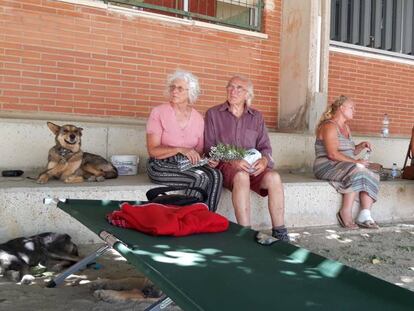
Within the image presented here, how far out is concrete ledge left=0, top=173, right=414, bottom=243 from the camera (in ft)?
13.1

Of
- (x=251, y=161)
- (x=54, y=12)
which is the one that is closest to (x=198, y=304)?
(x=251, y=161)

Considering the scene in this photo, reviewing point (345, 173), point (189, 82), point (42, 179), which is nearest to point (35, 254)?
point (42, 179)

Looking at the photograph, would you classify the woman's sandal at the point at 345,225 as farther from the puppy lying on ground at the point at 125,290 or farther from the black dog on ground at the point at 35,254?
the black dog on ground at the point at 35,254

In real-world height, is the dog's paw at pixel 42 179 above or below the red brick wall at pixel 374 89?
below

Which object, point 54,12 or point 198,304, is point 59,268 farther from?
point 54,12

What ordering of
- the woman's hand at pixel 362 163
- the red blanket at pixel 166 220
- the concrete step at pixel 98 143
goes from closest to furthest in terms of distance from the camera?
the red blanket at pixel 166 220 → the concrete step at pixel 98 143 → the woman's hand at pixel 362 163

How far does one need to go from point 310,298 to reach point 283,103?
5.81 m

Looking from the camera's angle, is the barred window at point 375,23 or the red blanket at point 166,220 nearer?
the red blanket at point 166,220

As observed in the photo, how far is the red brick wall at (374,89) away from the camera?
799 cm

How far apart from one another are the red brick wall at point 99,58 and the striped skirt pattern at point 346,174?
201 centimetres

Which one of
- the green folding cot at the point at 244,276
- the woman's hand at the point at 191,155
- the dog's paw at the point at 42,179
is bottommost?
the green folding cot at the point at 244,276

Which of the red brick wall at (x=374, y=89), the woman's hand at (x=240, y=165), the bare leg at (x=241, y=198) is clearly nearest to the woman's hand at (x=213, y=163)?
the woman's hand at (x=240, y=165)

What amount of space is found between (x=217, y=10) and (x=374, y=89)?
3269 millimetres

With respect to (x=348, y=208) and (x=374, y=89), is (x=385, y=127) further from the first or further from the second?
(x=348, y=208)
